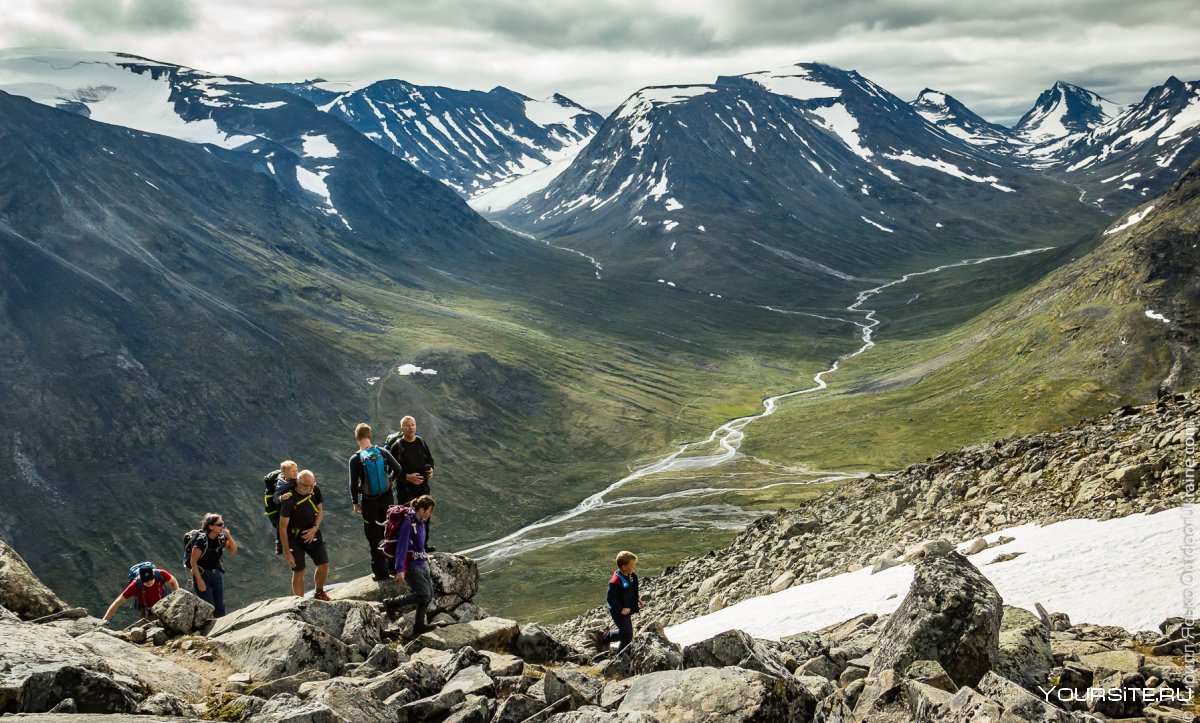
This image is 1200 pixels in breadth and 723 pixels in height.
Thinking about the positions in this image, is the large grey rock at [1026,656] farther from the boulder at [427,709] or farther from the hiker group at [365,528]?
the hiker group at [365,528]

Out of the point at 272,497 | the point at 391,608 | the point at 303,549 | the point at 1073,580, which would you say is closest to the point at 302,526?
the point at 303,549

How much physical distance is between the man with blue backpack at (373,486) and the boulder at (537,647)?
4821mm

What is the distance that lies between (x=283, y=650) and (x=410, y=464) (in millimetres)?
7806

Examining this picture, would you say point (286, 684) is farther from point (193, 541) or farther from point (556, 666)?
point (193, 541)

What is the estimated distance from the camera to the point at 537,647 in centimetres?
2427

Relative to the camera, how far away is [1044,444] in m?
40.9

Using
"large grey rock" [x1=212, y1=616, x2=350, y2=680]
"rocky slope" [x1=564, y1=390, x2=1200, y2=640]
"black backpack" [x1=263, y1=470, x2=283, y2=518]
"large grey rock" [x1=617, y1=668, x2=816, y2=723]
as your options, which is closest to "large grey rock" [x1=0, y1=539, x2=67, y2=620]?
"black backpack" [x1=263, y1=470, x2=283, y2=518]

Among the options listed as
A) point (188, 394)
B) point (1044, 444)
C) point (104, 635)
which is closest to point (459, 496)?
point (188, 394)

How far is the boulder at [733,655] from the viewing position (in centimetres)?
1869

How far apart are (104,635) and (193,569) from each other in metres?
6.75

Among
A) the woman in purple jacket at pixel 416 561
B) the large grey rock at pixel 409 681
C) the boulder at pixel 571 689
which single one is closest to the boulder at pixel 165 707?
the large grey rock at pixel 409 681

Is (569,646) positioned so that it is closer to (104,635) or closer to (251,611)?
(251,611)

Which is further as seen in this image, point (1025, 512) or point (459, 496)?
point (459, 496)

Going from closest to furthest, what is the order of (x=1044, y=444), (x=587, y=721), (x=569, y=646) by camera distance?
(x=587, y=721), (x=569, y=646), (x=1044, y=444)
